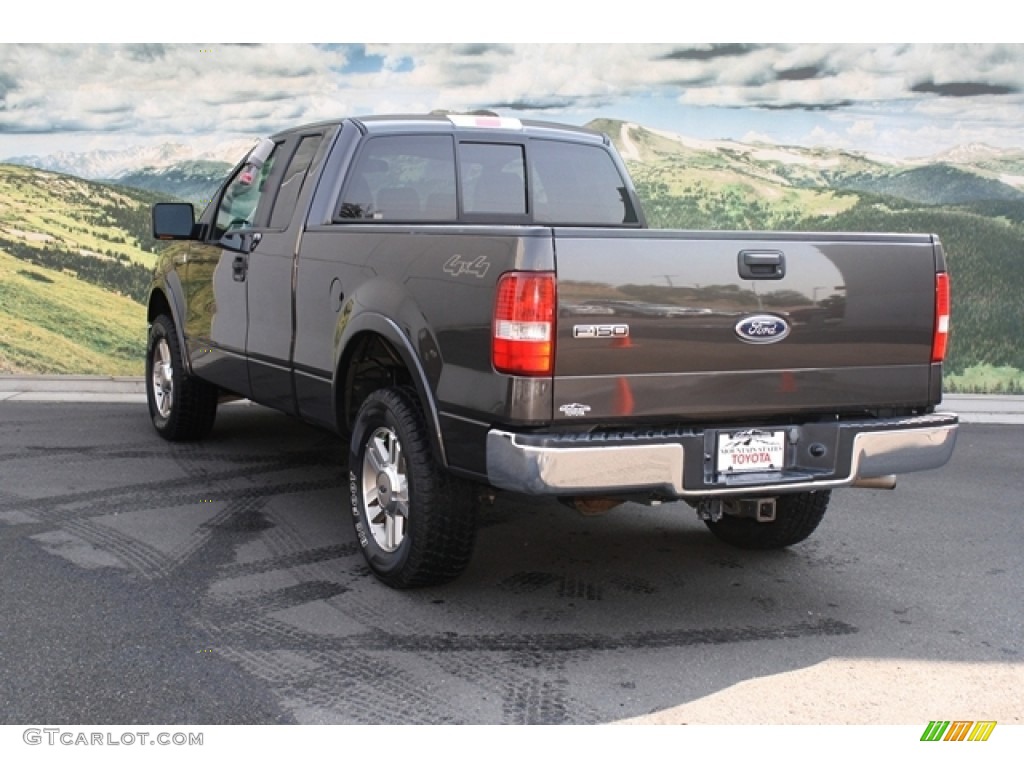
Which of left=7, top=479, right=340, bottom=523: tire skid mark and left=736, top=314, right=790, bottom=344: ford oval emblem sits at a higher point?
left=736, top=314, right=790, bottom=344: ford oval emblem

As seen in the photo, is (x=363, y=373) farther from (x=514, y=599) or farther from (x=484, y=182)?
(x=484, y=182)

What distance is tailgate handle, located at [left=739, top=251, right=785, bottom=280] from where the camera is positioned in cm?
442

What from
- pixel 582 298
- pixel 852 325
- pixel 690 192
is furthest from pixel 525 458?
pixel 690 192

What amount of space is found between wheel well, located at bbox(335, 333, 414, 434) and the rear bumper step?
101cm

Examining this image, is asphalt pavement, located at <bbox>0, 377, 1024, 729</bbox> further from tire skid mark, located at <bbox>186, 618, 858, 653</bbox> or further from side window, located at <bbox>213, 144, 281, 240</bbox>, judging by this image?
side window, located at <bbox>213, 144, 281, 240</bbox>

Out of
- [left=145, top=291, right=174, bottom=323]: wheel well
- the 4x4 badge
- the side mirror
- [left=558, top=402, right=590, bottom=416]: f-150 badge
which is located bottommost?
[left=145, top=291, right=174, bottom=323]: wheel well

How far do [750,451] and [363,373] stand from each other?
6.18 ft

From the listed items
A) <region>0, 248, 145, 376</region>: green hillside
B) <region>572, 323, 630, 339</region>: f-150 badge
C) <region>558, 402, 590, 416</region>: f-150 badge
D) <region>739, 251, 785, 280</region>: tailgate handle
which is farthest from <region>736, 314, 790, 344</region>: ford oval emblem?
<region>0, 248, 145, 376</region>: green hillside

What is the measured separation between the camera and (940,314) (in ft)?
15.8

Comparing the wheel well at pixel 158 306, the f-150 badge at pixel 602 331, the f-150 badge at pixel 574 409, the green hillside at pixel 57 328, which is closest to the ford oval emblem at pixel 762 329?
the f-150 badge at pixel 602 331

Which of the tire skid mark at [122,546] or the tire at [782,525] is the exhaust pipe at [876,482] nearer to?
the tire at [782,525]

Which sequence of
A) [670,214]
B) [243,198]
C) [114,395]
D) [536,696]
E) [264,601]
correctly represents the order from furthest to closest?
[670,214]
[114,395]
[243,198]
[264,601]
[536,696]

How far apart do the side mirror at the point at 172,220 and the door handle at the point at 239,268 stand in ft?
2.52

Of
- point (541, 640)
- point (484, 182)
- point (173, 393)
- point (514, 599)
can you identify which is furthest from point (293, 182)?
point (541, 640)
